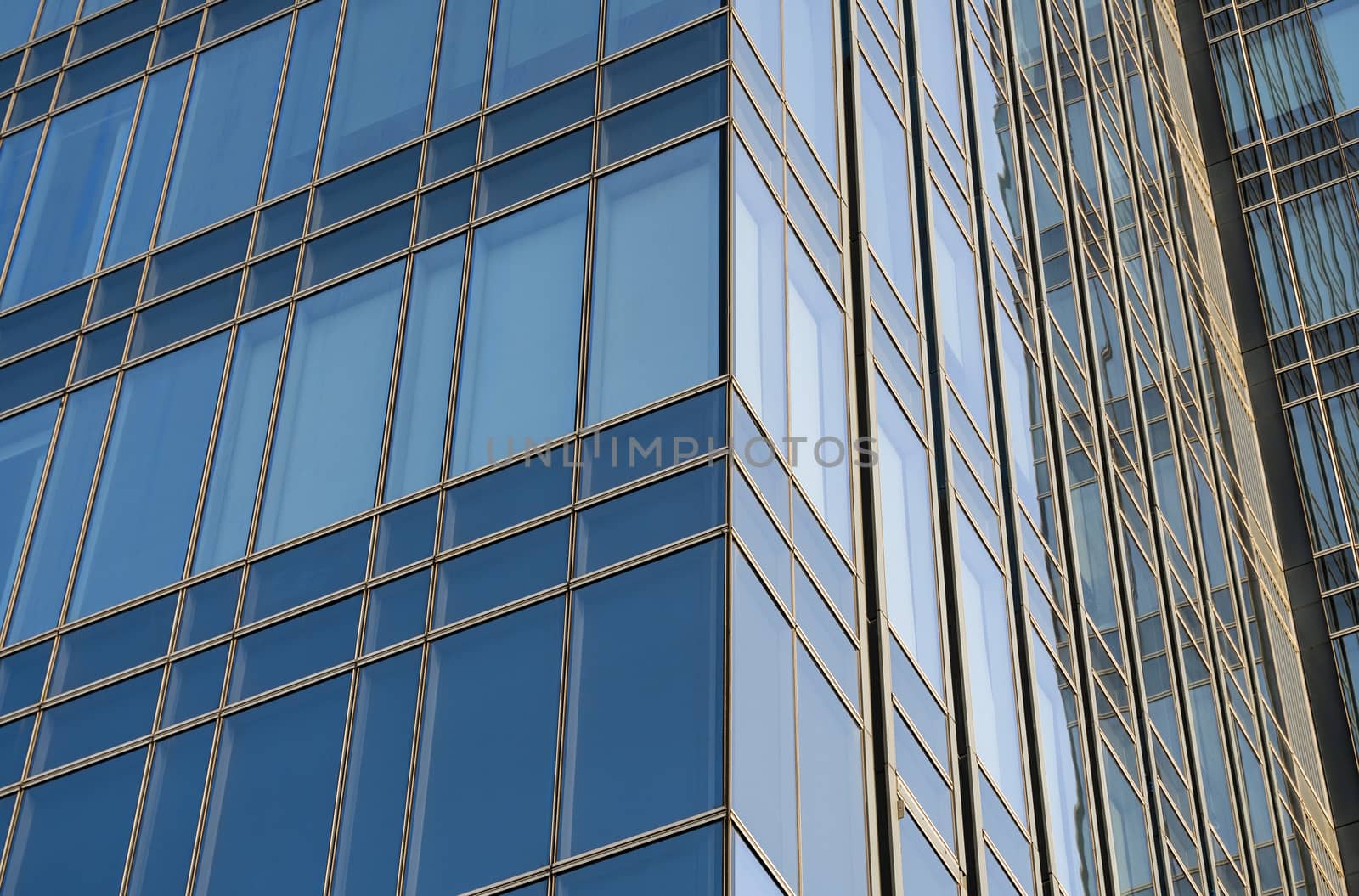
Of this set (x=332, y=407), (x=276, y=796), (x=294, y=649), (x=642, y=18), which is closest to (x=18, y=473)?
(x=332, y=407)

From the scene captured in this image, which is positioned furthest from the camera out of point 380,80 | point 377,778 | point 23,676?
point 380,80

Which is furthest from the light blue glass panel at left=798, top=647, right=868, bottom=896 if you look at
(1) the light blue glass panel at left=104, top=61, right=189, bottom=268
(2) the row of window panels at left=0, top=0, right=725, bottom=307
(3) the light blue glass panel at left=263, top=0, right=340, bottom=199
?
(1) the light blue glass panel at left=104, top=61, right=189, bottom=268

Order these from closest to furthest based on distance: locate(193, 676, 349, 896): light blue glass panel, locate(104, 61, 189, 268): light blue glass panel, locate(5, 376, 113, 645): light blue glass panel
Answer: locate(193, 676, 349, 896): light blue glass panel, locate(5, 376, 113, 645): light blue glass panel, locate(104, 61, 189, 268): light blue glass panel

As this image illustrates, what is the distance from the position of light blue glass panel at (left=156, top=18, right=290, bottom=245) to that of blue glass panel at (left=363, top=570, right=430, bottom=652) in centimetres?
754

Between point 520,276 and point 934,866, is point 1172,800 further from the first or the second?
point 520,276

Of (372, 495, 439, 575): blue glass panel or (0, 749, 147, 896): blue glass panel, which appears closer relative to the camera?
(0, 749, 147, 896): blue glass panel

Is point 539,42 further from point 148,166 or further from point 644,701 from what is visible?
point 644,701

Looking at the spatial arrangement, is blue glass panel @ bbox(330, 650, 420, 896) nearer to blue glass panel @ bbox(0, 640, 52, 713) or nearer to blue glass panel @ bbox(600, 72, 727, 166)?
blue glass panel @ bbox(0, 640, 52, 713)

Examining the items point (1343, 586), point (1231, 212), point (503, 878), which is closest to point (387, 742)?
point (503, 878)

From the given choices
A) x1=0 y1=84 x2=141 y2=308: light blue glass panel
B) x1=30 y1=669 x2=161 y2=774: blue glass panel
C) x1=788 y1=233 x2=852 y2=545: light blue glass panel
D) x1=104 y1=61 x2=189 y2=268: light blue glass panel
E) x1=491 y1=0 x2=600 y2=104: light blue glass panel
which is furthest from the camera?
x1=0 y1=84 x2=141 y2=308: light blue glass panel

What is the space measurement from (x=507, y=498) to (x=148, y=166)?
33.5 ft

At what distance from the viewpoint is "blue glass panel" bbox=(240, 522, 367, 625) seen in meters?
20.8

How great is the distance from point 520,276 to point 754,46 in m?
3.82

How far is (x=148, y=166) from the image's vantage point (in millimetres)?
27250
